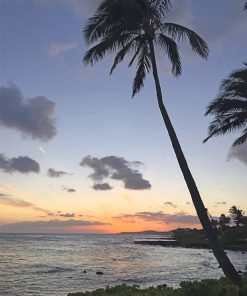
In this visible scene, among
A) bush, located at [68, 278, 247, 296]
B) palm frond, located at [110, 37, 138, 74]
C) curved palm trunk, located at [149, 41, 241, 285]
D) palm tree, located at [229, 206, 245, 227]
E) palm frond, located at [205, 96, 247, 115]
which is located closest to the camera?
bush, located at [68, 278, 247, 296]

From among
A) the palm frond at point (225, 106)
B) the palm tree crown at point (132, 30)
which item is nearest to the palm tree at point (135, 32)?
the palm tree crown at point (132, 30)

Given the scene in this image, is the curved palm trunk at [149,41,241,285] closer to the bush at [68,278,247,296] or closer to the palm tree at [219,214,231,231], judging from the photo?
the bush at [68,278,247,296]

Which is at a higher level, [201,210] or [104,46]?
[104,46]

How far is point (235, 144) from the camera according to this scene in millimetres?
30078

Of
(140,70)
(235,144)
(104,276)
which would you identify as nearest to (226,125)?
(235,144)

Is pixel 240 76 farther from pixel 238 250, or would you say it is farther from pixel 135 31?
pixel 238 250

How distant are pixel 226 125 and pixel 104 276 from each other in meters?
22.9

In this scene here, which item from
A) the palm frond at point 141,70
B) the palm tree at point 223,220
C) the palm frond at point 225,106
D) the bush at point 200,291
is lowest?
the bush at point 200,291

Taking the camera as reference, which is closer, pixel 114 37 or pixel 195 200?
pixel 195 200

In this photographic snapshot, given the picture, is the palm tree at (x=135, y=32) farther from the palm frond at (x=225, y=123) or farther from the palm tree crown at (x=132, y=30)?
the palm frond at (x=225, y=123)

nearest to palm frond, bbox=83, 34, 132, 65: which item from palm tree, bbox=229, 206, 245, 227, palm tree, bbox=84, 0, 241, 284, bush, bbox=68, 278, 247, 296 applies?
palm tree, bbox=84, 0, 241, 284

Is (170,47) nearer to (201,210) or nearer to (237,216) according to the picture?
(201,210)

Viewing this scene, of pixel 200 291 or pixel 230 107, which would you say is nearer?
pixel 200 291

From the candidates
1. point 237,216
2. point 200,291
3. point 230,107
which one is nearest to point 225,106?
point 230,107
